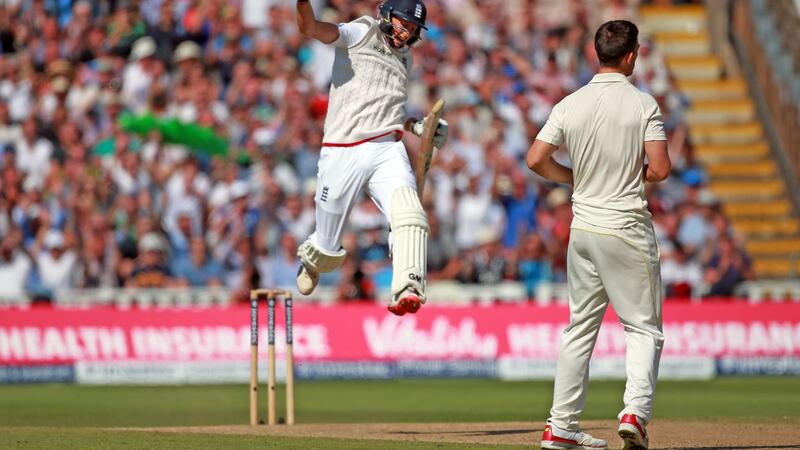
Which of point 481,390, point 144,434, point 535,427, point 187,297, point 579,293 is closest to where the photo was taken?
point 579,293

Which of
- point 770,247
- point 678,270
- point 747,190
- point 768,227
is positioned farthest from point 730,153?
point 678,270

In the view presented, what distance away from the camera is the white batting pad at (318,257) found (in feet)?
34.7

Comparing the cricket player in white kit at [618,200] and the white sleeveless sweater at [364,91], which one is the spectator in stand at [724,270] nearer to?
the white sleeveless sweater at [364,91]

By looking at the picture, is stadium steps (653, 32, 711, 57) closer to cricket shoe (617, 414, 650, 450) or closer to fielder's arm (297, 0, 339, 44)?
fielder's arm (297, 0, 339, 44)

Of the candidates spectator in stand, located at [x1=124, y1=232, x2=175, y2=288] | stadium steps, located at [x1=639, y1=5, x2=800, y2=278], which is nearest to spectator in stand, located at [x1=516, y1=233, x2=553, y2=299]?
stadium steps, located at [x1=639, y1=5, x2=800, y2=278]

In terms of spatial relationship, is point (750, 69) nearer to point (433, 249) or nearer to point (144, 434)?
point (433, 249)

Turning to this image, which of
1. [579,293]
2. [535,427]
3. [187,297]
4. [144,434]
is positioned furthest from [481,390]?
[579,293]

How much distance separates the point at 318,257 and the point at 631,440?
3.20 m

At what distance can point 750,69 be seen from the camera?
24203 mm

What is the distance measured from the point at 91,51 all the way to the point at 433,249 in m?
6.22

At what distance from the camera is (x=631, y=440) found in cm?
808

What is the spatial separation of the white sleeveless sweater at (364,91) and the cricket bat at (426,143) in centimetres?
23

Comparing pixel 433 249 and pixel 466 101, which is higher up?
pixel 466 101

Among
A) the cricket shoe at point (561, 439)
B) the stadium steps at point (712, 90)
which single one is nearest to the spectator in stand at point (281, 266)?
the stadium steps at point (712, 90)
